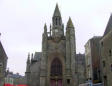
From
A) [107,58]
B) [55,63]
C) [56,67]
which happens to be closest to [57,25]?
[55,63]

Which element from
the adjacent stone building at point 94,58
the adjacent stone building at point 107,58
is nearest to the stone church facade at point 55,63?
the adjacent stone building at point 94,58

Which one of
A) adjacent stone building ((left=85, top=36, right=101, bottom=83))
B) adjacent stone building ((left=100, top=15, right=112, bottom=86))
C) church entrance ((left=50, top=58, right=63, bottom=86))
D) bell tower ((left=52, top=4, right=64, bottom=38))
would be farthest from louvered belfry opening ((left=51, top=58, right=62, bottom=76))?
adjacent stone building ((left=100, top=15, right=112, bottom=86))

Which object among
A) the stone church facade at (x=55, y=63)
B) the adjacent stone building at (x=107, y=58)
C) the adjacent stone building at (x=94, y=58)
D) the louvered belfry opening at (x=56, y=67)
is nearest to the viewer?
the adjacent stone building at (x=107, y=58)

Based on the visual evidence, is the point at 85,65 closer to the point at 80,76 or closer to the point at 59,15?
the point at 80,76

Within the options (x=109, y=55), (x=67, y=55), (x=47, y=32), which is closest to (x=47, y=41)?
(x=47, y=32)

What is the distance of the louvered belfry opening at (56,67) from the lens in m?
43.3

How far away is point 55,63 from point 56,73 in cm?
225

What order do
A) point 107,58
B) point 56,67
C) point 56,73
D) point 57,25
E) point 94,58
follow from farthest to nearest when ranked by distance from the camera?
point 57,25, point 56,67, point 56,73, point 94,58, point 107,58

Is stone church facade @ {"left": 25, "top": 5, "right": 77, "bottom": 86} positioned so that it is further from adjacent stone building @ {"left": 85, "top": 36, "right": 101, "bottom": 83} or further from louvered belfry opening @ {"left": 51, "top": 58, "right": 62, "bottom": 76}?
adjacent stone building @ {"left": 85, "top": 36, "right": 101, "bottom": 83}

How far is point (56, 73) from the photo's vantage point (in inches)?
1699

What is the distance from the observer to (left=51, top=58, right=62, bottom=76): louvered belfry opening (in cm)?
4328

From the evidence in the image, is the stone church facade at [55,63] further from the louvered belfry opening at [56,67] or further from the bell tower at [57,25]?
the bell tower at [57,25]

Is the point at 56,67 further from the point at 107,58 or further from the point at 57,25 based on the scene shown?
the point at 107,58

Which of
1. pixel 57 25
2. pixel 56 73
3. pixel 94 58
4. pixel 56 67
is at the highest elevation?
pixel 57 25
